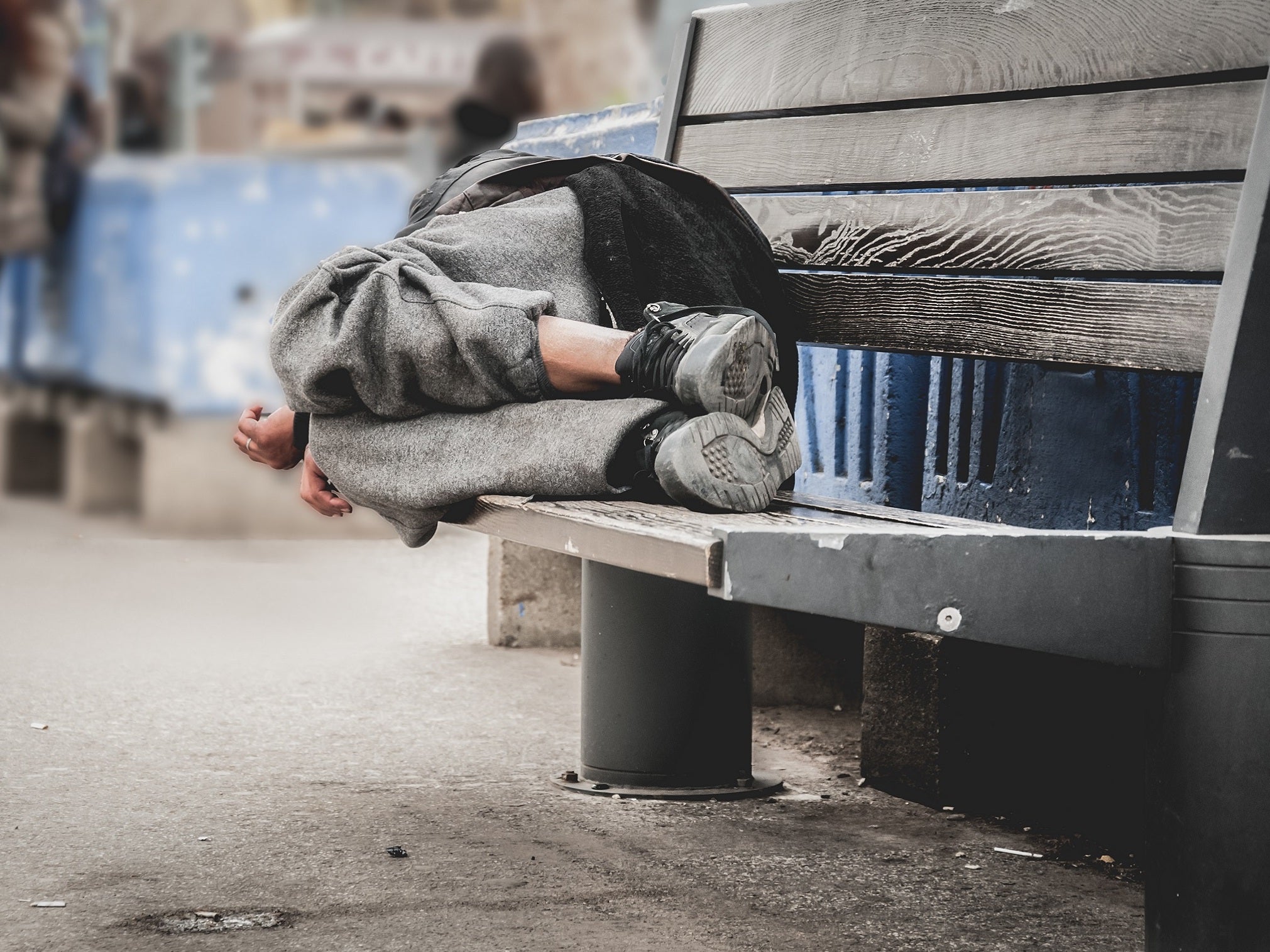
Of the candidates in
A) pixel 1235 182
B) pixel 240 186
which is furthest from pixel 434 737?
pixel 240 186

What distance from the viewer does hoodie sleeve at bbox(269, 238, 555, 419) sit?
248 cm

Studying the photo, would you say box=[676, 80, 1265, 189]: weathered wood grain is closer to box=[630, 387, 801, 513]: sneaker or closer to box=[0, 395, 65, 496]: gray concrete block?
box=[630, 387, 801, 513]: sneaker

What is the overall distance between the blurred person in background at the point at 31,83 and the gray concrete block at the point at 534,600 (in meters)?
4.15

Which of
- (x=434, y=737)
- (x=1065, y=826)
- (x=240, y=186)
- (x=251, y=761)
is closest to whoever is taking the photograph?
(x=1065, y=826)

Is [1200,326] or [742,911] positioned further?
[742,911]

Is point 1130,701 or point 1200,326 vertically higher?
point 1200,326

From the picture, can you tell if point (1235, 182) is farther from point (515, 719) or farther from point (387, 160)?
point (387, 160)

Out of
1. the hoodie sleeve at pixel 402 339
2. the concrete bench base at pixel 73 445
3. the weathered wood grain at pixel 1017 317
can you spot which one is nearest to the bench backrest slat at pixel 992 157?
the weathered wood grain at pixel 1017 317

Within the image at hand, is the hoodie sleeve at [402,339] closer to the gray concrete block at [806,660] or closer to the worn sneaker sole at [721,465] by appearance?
the worn sneaker sole at [721,465]

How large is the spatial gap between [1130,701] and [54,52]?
20.7 feet

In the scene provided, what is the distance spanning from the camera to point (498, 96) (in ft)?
27.3

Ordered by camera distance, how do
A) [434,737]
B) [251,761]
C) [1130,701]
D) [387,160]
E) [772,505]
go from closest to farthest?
[772,505] → [1130,701] → [251,761] → [434,737] → [387,160]

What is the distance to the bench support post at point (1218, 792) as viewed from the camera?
190 cm

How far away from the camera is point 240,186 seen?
754cm
